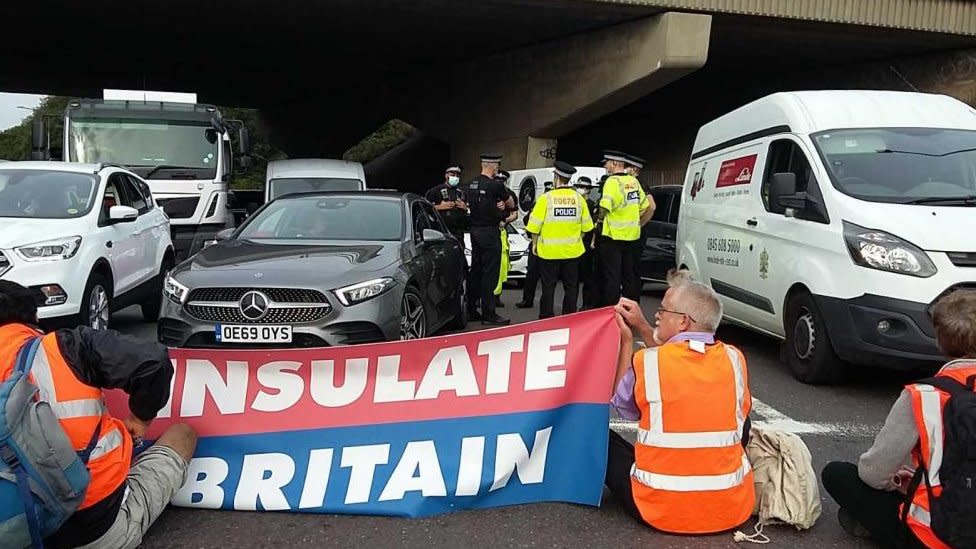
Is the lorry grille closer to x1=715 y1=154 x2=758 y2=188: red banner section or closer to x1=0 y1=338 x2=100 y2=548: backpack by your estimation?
x1=715 y1=154 x2=758 y2=188: red banner section

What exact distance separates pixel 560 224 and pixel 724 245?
1.74 metres

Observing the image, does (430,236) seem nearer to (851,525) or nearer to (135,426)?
(135,426)

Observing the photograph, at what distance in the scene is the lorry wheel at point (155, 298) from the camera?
30.6 feet

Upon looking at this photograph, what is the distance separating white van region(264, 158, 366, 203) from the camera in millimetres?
13406

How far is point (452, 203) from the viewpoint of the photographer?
10133 millimetres

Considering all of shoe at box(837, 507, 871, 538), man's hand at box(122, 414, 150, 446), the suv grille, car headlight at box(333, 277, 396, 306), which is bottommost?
shoe at box(837, 507, 871, 538)

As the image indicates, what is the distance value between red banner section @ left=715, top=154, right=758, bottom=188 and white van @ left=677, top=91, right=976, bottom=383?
0.02 meters

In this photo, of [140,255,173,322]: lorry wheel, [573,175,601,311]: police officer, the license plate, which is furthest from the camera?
[573,175,601,311]: police officer

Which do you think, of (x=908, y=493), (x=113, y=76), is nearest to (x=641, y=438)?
(x=908, y=493)

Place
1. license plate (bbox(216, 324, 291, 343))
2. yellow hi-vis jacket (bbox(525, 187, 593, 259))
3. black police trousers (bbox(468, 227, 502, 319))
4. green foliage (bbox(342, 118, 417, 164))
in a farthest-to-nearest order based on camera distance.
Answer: green foliage (bbox(342, 118, 417, 164)), black police trousers (bbox(468, 227, 502, 319)), yellow hi-vis jacket (bbox(525, 187, 593, 259)), license plate (bbox(216, 324, 291, 343))

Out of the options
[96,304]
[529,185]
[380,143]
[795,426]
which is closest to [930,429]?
[795,426]

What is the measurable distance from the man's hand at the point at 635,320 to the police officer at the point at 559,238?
5.09m

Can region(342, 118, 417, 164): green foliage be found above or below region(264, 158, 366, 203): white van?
above

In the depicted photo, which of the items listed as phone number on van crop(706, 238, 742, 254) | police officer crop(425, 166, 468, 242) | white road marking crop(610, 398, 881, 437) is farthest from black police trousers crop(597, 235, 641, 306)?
white road marking crop(610, 398, 881, 437)
